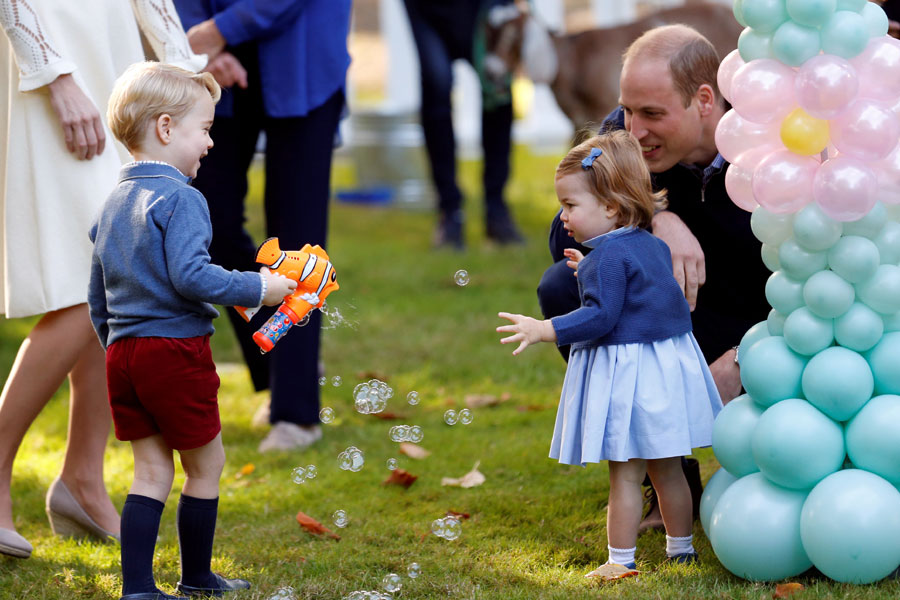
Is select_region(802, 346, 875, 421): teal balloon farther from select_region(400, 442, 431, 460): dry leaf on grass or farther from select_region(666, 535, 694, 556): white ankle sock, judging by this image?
select_region(400, 442, 431, 460): dry leaf on grass

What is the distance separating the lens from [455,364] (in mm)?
4547

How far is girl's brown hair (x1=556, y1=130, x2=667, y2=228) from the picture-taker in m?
2.46

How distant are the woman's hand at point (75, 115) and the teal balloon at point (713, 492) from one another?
5.39 feet

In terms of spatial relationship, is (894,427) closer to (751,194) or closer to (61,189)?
(751,194)

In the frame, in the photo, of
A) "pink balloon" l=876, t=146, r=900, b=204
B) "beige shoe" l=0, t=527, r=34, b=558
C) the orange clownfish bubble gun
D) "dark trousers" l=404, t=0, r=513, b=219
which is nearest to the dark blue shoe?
"beige shoe" l=0, t=527, r=34, b=558

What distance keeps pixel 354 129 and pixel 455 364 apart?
16.0 feet

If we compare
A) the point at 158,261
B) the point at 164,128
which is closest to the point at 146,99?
the point at 164,128

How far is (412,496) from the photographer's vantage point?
316 cm

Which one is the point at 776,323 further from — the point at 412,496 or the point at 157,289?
the point at 157,289

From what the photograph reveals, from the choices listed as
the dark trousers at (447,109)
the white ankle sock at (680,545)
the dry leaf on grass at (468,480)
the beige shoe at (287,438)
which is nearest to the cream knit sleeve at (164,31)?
the beige shoe at (287,438)

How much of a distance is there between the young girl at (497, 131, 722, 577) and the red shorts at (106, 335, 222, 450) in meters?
A: 0.64

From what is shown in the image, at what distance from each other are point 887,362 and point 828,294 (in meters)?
0.19

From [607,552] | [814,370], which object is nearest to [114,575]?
[607,552]

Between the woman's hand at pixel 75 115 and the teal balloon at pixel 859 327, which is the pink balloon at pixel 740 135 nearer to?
the teal balloon at pixel 859 327
